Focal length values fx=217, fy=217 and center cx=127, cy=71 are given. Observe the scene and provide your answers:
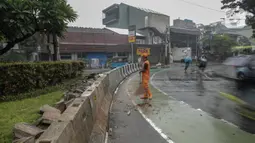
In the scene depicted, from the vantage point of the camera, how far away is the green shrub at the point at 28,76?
29.0ft

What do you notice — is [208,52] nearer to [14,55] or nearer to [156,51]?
[156,51]

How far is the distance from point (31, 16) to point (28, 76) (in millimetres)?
3540

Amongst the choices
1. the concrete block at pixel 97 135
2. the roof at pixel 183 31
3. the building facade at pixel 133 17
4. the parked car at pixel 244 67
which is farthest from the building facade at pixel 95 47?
the concrete block at pixel 97 135

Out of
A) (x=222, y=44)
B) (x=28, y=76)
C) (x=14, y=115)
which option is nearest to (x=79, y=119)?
(x=14, y=115)

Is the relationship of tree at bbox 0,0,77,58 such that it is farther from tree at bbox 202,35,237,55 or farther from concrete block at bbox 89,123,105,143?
tree at bbox 202,35,237,55

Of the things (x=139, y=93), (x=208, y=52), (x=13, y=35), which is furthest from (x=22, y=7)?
(x=208, y=52)

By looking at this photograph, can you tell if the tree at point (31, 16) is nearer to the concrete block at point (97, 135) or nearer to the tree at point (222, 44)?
the concrete block at point (97, 135)

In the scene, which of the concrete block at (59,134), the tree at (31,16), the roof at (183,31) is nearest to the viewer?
the concrete block at (59,134)

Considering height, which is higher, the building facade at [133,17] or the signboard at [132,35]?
the building facade at [133,17]

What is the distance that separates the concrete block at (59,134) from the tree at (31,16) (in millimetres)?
8808

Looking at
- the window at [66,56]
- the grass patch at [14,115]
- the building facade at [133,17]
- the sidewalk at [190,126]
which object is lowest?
the sidewalk at [190,126]

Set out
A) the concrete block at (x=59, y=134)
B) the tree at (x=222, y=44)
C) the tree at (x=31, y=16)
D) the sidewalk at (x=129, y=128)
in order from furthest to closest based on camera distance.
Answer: the tree at (x=222, y=44)
the tree at (x=31, y=16)
the sidewalk at (x=129, y=128)
the concrete block at (x=59, y=134)

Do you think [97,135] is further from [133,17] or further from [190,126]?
[133,17]

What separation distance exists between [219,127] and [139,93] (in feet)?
18.4
